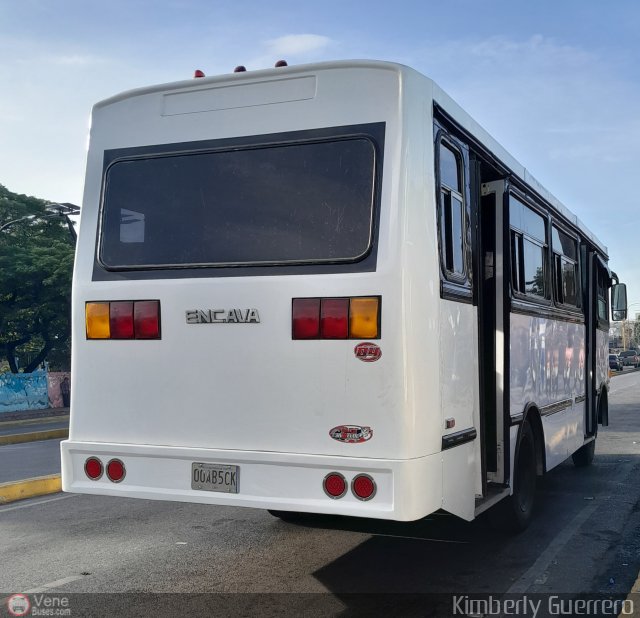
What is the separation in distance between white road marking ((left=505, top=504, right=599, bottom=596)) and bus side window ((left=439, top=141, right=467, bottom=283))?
216 cm

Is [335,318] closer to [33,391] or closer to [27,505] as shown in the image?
[27,505]

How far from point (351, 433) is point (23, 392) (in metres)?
32.3

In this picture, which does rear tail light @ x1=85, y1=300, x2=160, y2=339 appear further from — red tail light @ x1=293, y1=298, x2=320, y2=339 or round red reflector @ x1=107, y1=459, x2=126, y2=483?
red tail light @ x1=293, y1=298, x2=320, y2=339

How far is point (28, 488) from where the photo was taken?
31.7ft

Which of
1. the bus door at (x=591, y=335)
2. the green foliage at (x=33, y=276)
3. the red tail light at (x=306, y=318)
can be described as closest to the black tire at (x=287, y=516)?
the red tail light at (x=306, y=318)

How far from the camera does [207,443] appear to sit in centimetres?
525

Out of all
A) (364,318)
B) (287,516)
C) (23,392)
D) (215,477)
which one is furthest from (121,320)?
(23,392)

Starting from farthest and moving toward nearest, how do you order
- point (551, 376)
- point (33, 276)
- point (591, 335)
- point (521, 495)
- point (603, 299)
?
point (33, 276), point (603, 299), point (591, 335), point (551, 376), point (521, 495)

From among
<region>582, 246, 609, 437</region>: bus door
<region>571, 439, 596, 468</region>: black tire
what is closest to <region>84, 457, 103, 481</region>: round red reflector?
<region>582, 246, 609, 437</region>: bus door

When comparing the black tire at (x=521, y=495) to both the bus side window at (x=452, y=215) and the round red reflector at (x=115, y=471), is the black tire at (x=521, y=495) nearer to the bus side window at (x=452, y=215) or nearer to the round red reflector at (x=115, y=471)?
the bus side window at (x=452, y=215)

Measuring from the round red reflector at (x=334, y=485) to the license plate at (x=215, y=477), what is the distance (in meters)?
0.59

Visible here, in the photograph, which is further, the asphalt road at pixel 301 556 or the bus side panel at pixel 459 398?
the asphalt road at pixel 301 556

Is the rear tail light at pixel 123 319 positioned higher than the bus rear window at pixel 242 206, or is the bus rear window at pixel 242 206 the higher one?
the bus rear window at pixel 242 206

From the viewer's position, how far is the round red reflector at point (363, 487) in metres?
4.77
